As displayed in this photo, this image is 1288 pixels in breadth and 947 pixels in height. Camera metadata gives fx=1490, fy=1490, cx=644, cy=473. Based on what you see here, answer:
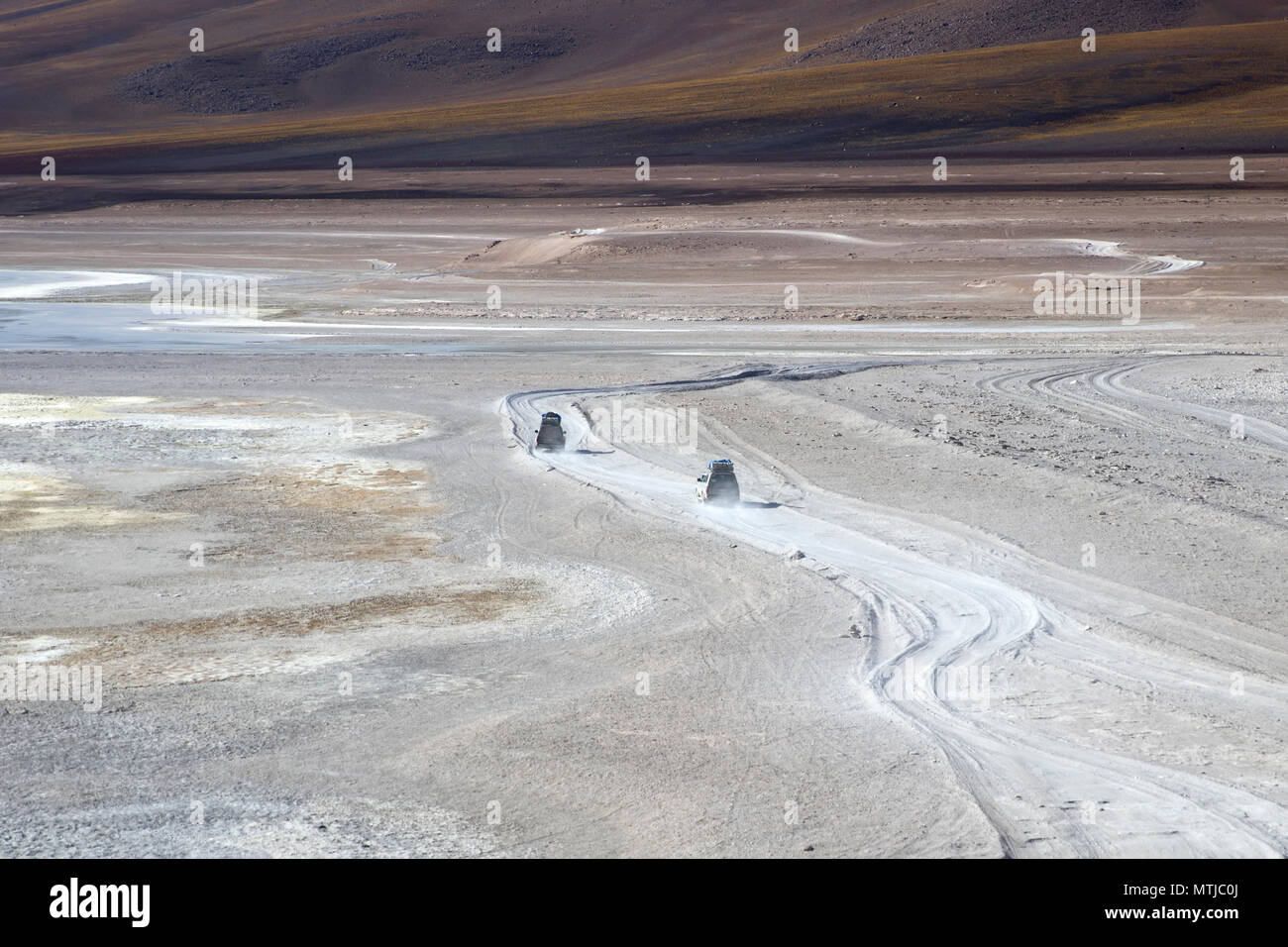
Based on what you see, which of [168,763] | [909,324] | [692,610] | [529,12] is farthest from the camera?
[529,12]

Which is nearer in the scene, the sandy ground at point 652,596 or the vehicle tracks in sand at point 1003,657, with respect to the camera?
the vehicle tracks in sand at point 1003,657

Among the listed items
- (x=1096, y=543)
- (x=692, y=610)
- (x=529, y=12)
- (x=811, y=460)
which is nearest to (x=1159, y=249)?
(x=811, y=460)

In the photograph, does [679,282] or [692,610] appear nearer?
[692,610]

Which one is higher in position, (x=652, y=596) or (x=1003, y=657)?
(x=652, y=596)

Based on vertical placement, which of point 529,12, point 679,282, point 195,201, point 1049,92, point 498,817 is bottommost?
point 498,817

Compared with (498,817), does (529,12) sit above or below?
above

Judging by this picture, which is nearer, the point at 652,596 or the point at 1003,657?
the point at 1003,657

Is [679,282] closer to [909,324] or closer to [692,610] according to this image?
[909,324]

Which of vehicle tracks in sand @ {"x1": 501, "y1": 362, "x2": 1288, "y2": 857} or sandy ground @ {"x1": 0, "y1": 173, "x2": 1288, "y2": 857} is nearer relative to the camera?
vehicle tracks in sand @ {"x1": 501, "y1": 362, "x2": 1288, "y2": 857}
